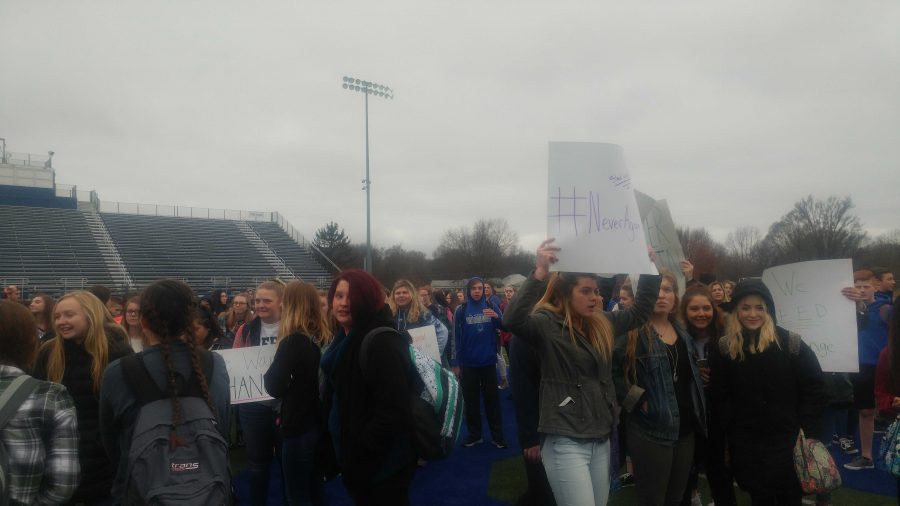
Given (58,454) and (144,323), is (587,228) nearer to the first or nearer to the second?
(144,323)

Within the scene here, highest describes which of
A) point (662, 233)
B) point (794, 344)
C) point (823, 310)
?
point (662, 233)

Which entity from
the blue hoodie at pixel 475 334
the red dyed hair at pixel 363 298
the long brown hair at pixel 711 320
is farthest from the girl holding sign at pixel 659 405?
the blue hoodie at pixel 475 334

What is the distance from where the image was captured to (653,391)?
3.44m

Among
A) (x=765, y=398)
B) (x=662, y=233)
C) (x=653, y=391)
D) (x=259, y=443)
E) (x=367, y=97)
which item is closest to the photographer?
(x=765, y=398)

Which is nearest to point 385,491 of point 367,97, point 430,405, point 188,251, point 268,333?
point 430,405

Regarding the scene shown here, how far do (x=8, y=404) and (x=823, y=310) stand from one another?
4622 mm

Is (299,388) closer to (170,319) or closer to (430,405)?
(430,405)

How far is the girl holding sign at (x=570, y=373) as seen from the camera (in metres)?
2.97

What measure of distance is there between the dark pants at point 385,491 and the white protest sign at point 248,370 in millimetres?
1845

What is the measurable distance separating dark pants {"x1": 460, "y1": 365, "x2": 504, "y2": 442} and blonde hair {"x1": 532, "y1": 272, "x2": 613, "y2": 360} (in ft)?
12.7

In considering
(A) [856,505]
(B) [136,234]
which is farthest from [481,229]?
(A) [856,505]

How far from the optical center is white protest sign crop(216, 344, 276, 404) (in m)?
4.46

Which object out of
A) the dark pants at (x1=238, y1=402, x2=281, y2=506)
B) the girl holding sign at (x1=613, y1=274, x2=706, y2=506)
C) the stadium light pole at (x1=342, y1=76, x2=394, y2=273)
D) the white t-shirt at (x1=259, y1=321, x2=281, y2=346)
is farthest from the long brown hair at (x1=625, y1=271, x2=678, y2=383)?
the stadium light pole at (x1=342, y1=76, x2=394, y2=273)

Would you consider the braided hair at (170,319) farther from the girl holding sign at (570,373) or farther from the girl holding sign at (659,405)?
the girl holding sign at (659,405)
